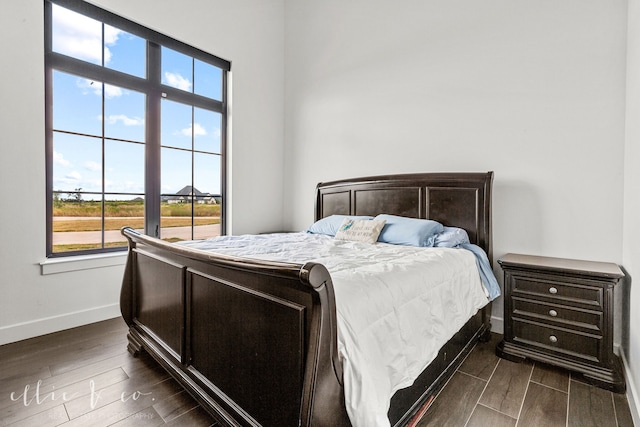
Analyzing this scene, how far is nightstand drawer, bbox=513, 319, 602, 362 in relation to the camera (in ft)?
6.02

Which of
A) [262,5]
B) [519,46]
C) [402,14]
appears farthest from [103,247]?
[519,46]

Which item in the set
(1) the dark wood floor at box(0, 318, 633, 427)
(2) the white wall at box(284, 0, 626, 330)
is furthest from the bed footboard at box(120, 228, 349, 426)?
(2) the white wall at box(284, 0, 626, 330)

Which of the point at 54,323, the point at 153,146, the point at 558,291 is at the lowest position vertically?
the point at 54,323

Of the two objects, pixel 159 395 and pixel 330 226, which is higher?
pixel 330 226

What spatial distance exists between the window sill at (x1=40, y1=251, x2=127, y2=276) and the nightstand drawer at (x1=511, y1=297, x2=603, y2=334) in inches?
130

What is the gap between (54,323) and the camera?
8.13ft

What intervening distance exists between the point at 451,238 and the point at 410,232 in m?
0.30

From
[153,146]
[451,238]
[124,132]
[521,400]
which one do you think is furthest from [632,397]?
[124,132]

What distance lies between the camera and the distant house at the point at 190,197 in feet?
10.8

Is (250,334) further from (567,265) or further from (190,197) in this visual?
(190,197)

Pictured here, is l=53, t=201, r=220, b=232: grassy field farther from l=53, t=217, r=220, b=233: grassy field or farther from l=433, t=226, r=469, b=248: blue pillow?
l=433, t=226, r=469, b=248: blue pillow

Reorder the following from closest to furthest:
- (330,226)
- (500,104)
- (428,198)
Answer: (500,104)
(428,198)
(330,226)

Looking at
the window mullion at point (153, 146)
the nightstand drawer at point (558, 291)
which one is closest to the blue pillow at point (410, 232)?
the nightstand drawer at point (558, 291)

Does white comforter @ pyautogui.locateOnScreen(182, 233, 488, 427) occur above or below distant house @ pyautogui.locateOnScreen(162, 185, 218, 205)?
below
